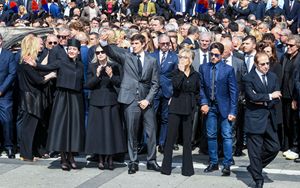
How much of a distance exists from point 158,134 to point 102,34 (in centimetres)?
213

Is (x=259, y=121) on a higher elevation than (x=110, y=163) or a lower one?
higher

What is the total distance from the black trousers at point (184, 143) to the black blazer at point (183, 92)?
12 centimetres

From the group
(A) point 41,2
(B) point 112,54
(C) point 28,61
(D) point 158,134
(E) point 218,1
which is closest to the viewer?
(B) point 112,54

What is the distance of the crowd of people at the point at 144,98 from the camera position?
10.0 metres

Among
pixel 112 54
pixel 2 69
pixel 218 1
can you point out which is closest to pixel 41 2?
pixel 218 1

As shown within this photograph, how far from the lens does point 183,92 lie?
1011 cm

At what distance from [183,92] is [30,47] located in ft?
8.67

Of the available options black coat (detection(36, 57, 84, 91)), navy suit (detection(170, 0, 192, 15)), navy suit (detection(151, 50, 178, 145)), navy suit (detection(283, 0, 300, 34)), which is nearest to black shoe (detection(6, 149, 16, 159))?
black coat (detection(36, 57, 84, 91))

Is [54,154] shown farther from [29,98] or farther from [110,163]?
[110,163]

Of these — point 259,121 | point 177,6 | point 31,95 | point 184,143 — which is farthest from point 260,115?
point 177,6

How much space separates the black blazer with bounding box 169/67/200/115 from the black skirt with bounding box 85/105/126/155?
91cm

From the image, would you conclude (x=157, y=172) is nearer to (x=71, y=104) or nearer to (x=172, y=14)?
(x=71, y=104)

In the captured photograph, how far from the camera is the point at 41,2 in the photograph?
24078 millimetres

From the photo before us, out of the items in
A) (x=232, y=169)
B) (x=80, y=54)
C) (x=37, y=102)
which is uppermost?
(x=80, y=54)
